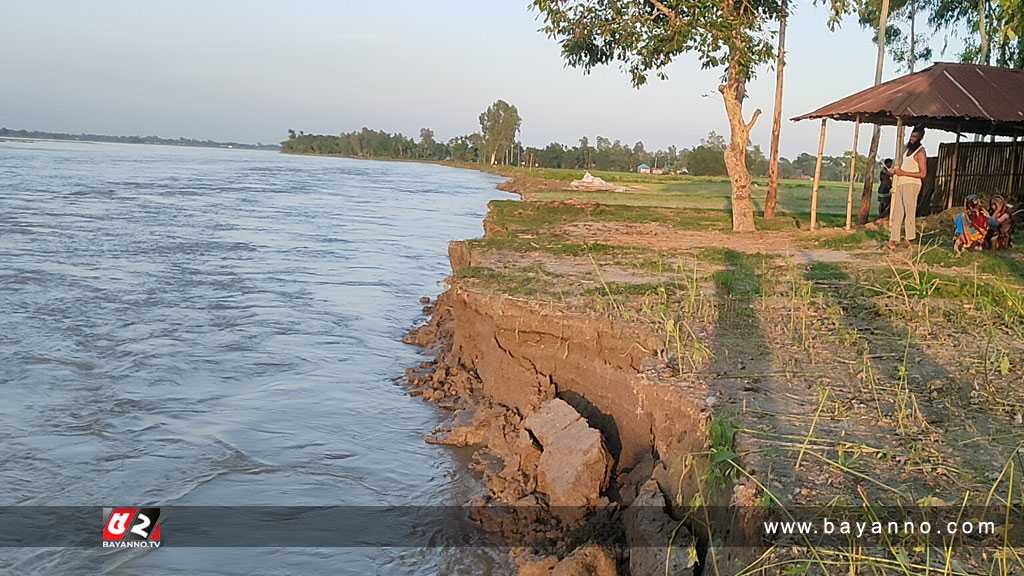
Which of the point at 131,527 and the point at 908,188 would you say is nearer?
the point at 131,527

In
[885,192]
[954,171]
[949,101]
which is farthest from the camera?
[885,192]

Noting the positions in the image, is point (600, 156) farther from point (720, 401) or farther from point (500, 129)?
point (720, 401)

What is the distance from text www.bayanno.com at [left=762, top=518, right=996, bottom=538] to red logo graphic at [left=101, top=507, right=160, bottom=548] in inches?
157

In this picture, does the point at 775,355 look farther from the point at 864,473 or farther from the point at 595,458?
the point at 864,473

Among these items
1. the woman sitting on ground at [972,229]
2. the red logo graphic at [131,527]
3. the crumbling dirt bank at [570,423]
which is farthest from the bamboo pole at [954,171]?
the red logo graphic at [131,527]

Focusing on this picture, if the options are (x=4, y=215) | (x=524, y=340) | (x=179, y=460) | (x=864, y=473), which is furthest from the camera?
(x=4, y=215)

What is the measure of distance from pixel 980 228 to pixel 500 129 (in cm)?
9789

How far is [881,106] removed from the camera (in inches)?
555

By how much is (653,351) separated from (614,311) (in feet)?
3.51

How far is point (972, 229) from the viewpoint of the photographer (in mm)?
11766

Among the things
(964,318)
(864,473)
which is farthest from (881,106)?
(864,473)

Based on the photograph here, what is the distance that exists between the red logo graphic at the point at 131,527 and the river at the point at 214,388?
130 mm

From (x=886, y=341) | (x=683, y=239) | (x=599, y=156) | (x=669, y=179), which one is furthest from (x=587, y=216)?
(x=599, y=156)

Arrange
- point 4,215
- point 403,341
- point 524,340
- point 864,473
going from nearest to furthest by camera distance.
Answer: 1. point 864,473
2. point 524,340
3. point 403,341
4. point 4,215
